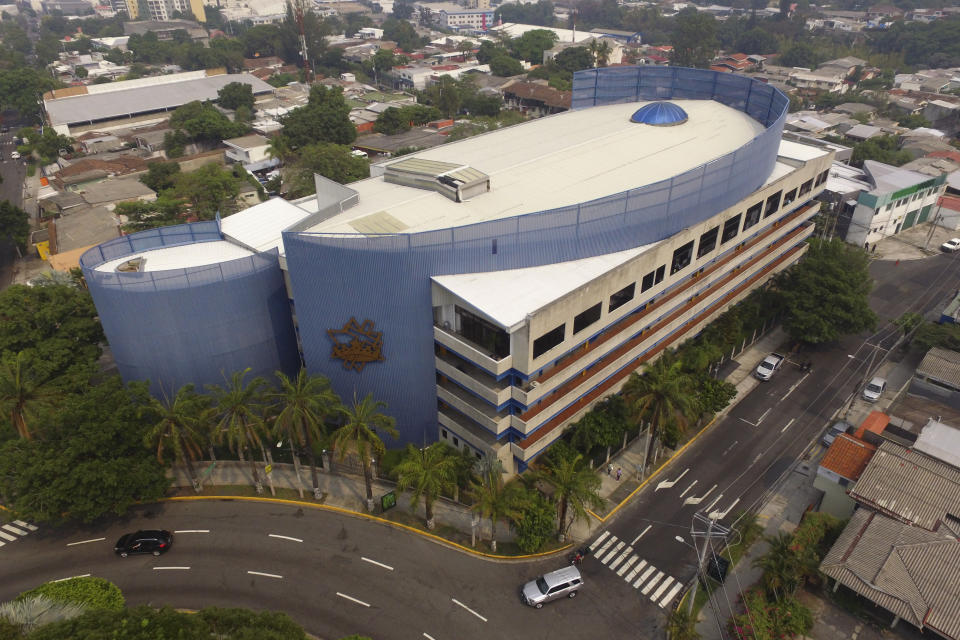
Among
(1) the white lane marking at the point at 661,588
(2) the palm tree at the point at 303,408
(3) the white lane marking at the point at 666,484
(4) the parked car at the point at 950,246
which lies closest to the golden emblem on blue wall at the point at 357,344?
(2) the palm tree at the point at 303,408

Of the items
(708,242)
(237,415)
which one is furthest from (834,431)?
(237,415)

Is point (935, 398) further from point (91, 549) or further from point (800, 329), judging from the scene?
point (91, 549)

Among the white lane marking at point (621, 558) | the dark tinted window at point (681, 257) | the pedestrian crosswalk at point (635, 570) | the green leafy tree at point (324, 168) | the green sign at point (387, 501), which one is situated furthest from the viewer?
the green leafy tree at point (324, 168)

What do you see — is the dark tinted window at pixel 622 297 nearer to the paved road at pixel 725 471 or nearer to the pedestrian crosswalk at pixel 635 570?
the paved road at pixel 725 471

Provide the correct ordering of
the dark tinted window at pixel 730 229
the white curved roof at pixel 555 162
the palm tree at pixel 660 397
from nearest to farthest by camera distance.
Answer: the palm tree at pixel 660 397 < the white curved roof at pixel 555 162 < the dark tinted window at pixel 730 229

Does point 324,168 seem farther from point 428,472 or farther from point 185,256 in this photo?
point 428,472

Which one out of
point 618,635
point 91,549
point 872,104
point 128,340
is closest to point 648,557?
point 618,635

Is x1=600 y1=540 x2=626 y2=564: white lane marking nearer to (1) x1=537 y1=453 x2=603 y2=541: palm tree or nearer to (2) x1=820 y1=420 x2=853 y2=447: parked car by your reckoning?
(1) x1=537 y1=453 x2=603 y2=541: palm tree
